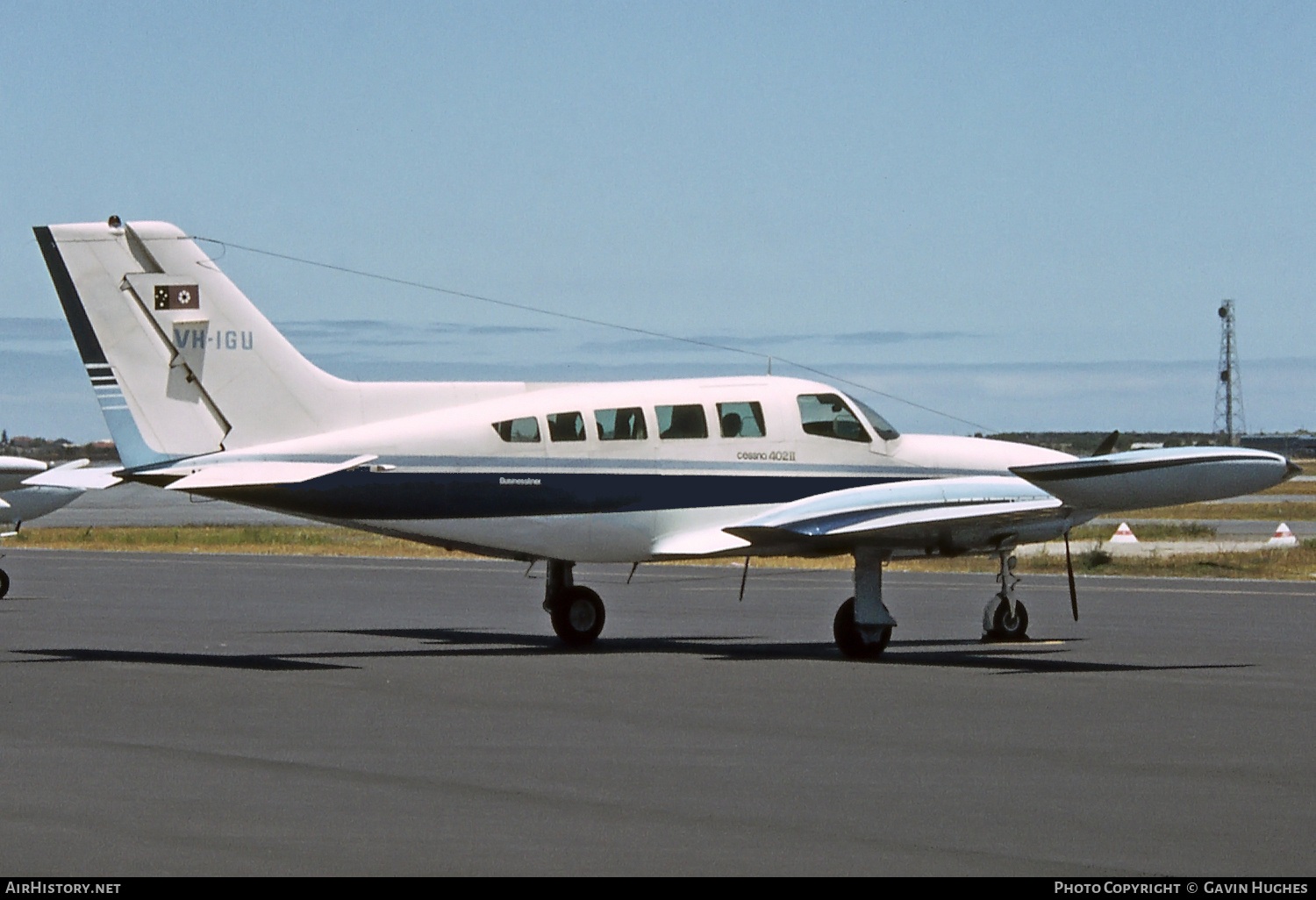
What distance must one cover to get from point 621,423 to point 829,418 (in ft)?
8.34

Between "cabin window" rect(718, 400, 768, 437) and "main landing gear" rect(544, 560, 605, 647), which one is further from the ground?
"cabin window" rect(718, 400, 768, 437)

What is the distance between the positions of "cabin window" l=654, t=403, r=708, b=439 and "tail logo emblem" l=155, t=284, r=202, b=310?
534 cm

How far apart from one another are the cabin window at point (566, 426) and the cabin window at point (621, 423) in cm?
21

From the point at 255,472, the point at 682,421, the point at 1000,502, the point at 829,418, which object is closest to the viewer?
the point at 255,472

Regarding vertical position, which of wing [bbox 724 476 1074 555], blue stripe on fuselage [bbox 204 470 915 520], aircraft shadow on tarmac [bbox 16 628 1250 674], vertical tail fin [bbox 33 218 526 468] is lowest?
aircraft shadow on tarmac [bbox 16 628 1250 674]

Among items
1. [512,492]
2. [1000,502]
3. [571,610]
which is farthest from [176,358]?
[1000,502]

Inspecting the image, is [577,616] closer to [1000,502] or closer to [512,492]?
[512,492]

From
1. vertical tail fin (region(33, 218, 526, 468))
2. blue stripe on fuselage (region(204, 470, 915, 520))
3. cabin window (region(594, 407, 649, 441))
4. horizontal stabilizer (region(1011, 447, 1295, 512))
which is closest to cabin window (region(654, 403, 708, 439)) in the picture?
cabin window (region(594, 407, 649, 441))

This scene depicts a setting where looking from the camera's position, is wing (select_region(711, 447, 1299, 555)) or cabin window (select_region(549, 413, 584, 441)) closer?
wing (select_region(711, 447, 1299, 555))

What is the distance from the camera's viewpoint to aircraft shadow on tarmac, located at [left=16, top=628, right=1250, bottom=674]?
64.3 ft

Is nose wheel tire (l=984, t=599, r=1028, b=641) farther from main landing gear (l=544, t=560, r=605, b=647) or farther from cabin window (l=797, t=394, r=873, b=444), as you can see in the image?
main landing gear (l=544, t=560, r=605, b=647)

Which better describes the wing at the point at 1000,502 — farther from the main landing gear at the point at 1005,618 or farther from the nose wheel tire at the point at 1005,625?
the nose wheel tire at the point at 1005,625

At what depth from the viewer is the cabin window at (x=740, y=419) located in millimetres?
21547

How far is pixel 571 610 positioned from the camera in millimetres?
22266
